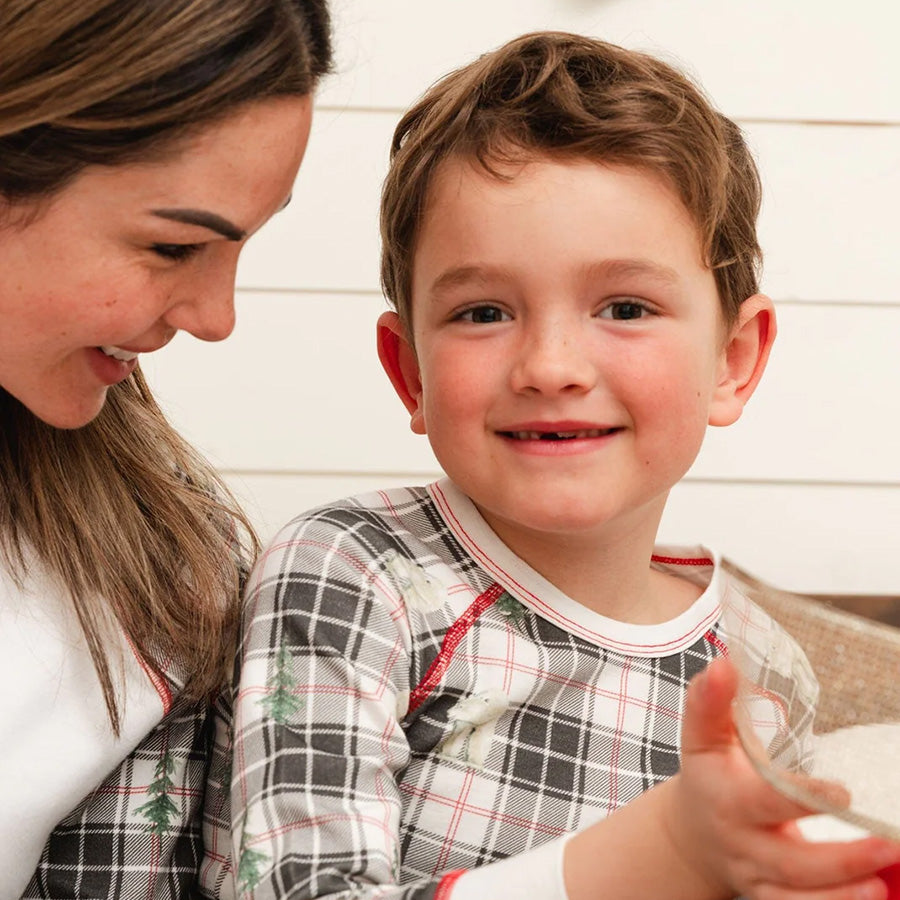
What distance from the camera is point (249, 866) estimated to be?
0.80m

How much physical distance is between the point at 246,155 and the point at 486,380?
0.22 m

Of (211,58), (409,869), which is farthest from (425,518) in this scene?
(211,58)

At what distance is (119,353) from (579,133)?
1.12ft

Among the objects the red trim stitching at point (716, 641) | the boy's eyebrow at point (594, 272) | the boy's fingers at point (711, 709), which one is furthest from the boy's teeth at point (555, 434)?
the boy's fingers at point (711, 709)

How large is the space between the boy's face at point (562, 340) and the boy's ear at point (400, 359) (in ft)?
0.29

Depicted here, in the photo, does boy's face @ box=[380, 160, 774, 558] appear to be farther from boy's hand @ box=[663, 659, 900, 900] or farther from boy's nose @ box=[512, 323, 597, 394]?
boy's hand @ box=[663, 659, 900, 900]

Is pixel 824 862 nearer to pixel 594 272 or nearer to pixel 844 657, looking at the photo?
pixel 844 657

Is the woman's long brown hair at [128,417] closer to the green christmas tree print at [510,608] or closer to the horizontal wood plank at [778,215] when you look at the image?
the green christmas tree print at [510,608]

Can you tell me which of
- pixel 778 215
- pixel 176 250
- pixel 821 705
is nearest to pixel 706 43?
pixel 778 215

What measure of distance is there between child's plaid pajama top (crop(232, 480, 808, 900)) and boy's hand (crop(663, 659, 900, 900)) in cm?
14

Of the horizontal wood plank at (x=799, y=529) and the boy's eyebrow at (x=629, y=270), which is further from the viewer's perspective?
the horizontal wood plank at (x=799, y=529)

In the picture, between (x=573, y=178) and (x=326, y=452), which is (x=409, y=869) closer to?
(x=573, y=178)

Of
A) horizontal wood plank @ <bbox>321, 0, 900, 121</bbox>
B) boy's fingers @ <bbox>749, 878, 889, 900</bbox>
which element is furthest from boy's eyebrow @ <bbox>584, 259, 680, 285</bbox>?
horizontal wood plank @ <bbox>321, 0, 900, 121</bbox>

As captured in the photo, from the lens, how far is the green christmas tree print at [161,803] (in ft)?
3.08
